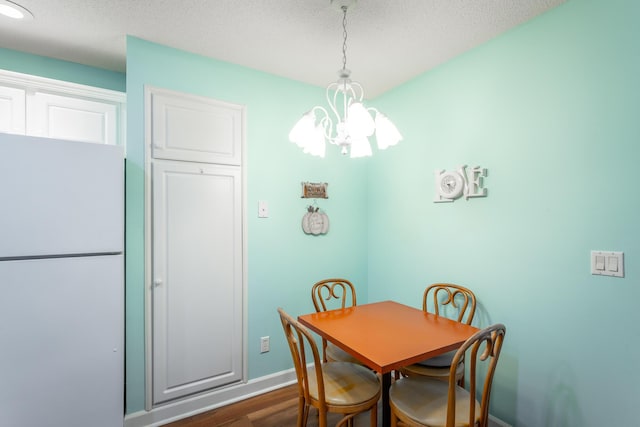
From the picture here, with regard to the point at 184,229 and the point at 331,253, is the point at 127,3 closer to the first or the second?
the point at 184,229

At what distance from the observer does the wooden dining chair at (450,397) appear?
1212 mm

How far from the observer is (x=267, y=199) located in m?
2.43

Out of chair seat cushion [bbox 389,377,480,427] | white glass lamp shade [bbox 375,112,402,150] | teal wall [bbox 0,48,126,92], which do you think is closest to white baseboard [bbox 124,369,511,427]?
chair seat cushion [bbox 389,377,480,427]

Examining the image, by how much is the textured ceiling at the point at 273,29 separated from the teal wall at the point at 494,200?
4.9 inches

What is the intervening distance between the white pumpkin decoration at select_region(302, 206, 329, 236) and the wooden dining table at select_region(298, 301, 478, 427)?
803 millimetres

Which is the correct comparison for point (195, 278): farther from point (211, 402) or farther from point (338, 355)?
point (338, 355)

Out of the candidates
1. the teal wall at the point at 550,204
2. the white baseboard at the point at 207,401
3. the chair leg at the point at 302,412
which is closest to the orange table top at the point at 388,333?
the chair leg at the point at 302,412

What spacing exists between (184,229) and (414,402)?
1719 millimetres

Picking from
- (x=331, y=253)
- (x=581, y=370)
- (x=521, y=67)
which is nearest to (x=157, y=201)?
(x=331, y=253)

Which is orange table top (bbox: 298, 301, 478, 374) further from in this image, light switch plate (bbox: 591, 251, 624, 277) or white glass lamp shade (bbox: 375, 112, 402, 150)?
white glass lamp shade (bbox: 375, 112, 402, 150)

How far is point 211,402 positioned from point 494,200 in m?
2.38

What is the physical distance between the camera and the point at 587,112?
1553 millimetres

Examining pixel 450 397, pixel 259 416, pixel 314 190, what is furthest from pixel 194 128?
pixel 450 397

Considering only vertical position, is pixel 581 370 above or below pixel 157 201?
below
